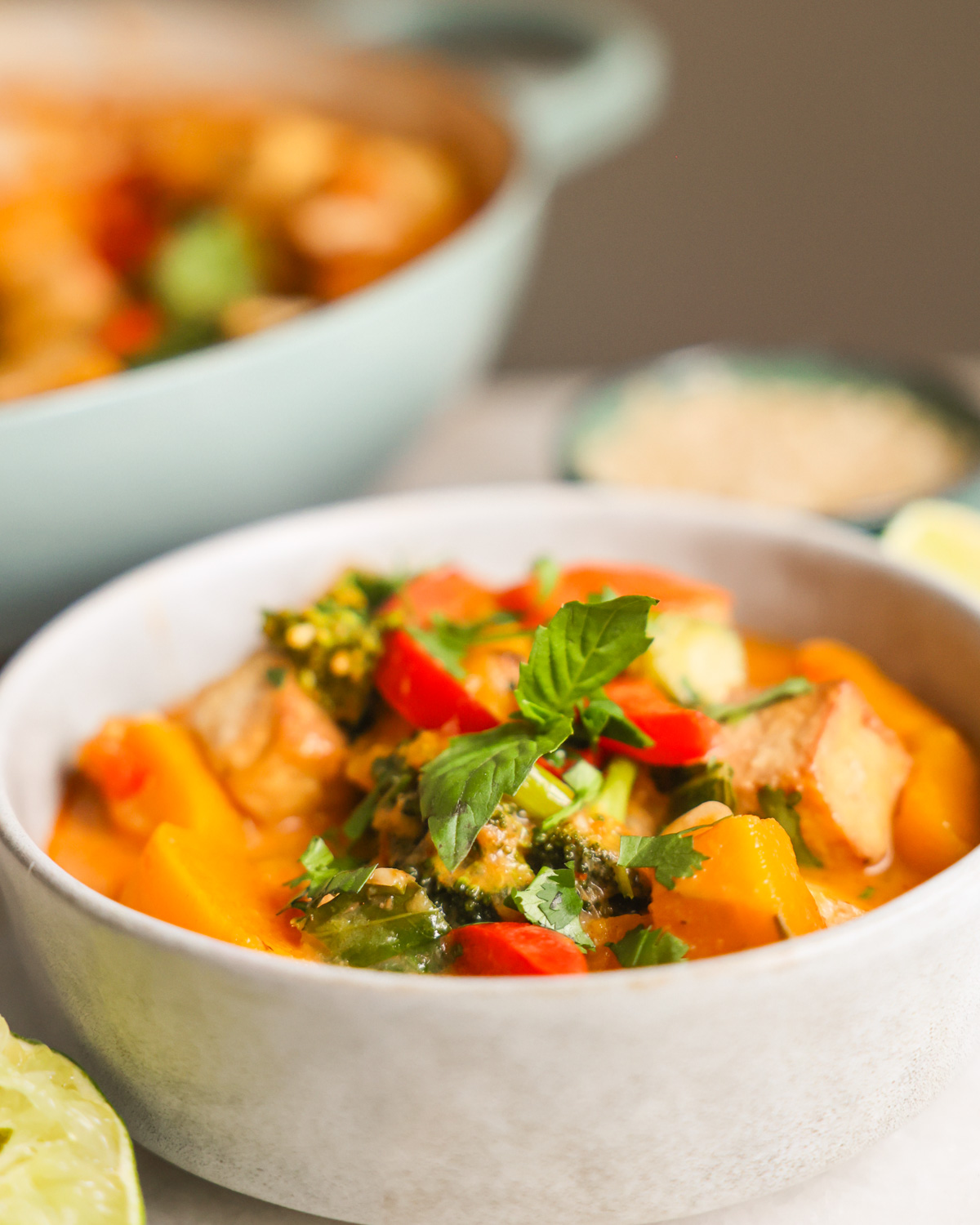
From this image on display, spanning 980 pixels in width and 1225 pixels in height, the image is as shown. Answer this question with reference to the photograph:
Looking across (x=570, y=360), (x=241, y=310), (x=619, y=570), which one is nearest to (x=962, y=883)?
(x=619, y=570)

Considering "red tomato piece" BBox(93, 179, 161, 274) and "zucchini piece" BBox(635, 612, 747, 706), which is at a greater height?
"zucchini piece" BBox(635, 612, 747, 706)

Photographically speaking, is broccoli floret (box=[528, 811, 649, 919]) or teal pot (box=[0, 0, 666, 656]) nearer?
broccoli floret (box=[528, 811, 649, 919])

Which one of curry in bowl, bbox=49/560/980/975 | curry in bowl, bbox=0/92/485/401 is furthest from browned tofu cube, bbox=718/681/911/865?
curry in bowl, bbox=0/92/485/401

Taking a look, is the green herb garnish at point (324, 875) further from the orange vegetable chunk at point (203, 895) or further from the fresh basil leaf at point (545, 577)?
the fresh basil leaf at point (545, 577)

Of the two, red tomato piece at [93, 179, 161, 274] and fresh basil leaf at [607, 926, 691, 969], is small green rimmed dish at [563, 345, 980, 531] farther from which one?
fresh basil leaf at [607, 926, 691, 969]

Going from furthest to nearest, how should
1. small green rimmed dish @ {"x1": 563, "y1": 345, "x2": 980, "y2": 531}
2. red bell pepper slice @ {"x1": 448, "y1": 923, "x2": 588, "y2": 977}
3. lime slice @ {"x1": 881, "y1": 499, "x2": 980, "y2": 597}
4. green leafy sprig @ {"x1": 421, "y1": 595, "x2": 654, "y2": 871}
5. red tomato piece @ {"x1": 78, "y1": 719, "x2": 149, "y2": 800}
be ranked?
small green rimmed dish @ {"x1": 563, "y1": 345, "x2": 980, "y2": 531} → lime slice @ {"x1": 881, "y1": 499, "x2": 980, "y2": 597} → red tomato piece @ {"x1": 78, "y1": 719, "x2": 149, "y2": 800} → green leafy sprig @ {"x1": 421, "y1": 595, "x2": 654, "y2": 871} → red bell pepper slice @ {"x1": 448, "y1": 923, "x2": 588, "y2": 977}

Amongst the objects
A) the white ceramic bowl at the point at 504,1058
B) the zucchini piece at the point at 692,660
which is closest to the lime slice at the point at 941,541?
the zucchini piece at the point at 692,660
